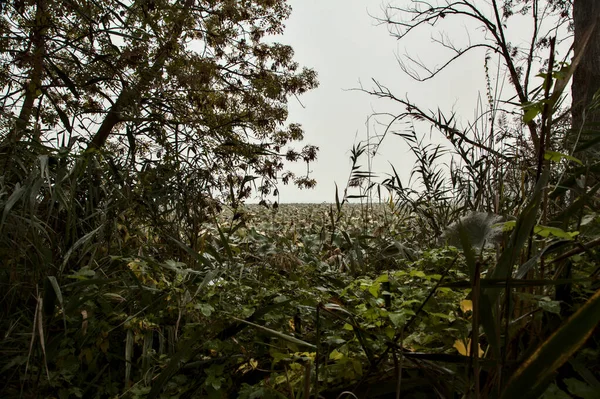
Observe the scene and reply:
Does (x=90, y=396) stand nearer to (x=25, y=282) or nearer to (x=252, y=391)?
(x=25, y=282)

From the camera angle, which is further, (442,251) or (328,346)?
(442,251)

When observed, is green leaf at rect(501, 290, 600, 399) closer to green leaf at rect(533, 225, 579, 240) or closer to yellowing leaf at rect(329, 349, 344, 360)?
green leaf at rect(533, 225, 579, 240)

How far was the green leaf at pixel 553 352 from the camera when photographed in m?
0.71

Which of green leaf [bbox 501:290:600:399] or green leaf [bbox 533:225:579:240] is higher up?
green leaf [bbox 533:225:579:240]

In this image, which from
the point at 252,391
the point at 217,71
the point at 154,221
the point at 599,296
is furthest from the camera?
the point at 217,71

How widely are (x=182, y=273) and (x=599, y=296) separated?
1.46 m

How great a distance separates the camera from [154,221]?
273cm

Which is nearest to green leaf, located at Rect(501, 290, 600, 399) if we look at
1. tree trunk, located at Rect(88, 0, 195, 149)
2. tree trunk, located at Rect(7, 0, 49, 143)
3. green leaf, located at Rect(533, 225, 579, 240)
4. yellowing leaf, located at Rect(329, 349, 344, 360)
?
green leaf, located at Rect(533, 225, 579, 240)

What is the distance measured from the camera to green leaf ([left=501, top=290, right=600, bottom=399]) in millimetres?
710

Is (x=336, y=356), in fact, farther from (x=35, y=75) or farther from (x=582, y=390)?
(x=35, y=75)

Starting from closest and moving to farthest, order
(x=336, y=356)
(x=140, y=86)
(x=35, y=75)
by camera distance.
Answer: (x=336, y=356) → (x=35, y=75) → (x=140, y=86)

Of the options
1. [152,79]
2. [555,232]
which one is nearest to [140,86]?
[152,79]

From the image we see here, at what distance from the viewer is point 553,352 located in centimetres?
74

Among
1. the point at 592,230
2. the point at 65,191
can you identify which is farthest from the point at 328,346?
the point at 65,191
